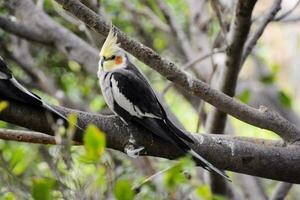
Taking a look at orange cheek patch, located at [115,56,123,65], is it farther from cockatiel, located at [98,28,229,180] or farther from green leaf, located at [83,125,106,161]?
green leaf, located at [83,125,106,161]

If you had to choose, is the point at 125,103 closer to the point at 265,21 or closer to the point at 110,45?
the point at 110,45

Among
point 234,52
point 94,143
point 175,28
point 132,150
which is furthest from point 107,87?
point 175,28

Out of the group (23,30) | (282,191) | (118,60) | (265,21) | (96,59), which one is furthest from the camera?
(23,30)

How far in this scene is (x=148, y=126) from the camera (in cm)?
162

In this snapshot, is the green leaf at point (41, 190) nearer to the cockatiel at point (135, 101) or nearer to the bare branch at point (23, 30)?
the cockatiel at point (135, 101)

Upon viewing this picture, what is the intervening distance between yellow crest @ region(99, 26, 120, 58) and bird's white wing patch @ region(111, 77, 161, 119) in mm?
92

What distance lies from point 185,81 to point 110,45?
241 mm

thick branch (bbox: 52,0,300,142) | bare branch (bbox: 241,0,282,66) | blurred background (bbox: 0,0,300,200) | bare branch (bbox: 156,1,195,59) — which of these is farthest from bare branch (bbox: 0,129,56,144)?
bare branch (bbox: 156,1,195,59)

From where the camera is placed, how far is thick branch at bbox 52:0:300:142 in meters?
1.61

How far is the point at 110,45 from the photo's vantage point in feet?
5.57

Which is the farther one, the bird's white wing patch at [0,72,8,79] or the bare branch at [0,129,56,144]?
the bare branch at [0,129,56,144]

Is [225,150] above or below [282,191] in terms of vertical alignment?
above

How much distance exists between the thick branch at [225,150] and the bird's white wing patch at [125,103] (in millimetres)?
42

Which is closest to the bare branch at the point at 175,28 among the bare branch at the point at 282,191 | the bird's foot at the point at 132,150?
the bare branch at the point at 282,191
